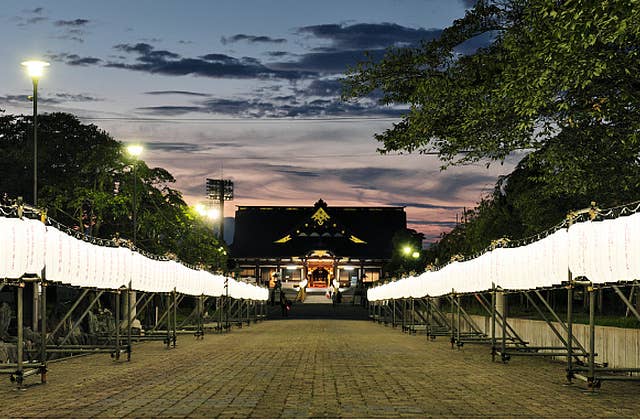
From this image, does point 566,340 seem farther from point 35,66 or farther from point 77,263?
point 35,66

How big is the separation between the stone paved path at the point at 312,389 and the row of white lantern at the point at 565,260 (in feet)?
5.77

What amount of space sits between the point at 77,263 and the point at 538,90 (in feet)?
33.3

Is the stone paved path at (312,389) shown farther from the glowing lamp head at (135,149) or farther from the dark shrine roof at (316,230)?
the dark shrine roof at (316,230)

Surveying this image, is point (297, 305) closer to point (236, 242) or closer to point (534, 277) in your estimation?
point (236, 242)

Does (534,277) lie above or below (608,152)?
below

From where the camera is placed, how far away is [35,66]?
27.5 meters

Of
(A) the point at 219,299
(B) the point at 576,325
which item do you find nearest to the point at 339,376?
(B) the point at 576,325

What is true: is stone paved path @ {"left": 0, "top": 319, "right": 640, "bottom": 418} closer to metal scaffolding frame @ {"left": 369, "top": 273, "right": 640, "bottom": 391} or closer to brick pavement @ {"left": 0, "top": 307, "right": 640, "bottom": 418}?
brick pavement @ {"left": 0, "top": 307, "right": 640, "bottom": 418}

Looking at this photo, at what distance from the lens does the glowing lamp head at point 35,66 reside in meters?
27.4

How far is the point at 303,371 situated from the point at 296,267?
10464 cm

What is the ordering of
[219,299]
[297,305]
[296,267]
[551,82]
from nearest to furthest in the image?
[551,82], [219,299], [297,305], [296,267]

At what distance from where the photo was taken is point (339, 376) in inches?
708

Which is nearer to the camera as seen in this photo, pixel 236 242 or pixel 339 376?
pixel 339 376

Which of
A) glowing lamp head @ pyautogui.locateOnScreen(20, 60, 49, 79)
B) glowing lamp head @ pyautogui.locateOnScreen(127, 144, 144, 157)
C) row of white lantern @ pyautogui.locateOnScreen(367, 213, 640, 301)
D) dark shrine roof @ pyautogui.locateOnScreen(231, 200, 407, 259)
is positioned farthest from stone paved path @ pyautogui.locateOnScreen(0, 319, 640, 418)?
dark shrine roof @ pyautogui.locateOnScreen(231, 200, 407, 259)
